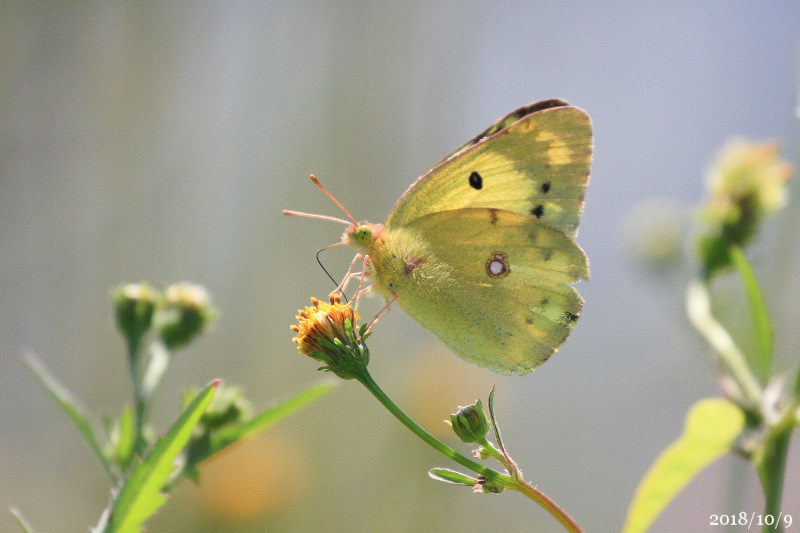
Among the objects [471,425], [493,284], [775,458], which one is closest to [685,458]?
[775,458]

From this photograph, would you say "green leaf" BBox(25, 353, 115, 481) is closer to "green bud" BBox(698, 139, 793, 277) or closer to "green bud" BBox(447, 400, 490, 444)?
"green bud" BBox(447, 400, 490, 444)

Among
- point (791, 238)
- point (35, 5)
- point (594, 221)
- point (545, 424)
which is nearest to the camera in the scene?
point (791, 238)

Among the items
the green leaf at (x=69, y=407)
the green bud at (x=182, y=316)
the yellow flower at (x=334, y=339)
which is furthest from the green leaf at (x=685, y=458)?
the green bud at (x=182, y=316)

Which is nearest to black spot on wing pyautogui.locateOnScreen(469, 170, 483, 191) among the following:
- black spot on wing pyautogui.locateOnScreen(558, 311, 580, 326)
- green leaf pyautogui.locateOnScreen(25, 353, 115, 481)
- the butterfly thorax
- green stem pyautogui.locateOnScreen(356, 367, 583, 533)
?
the butterfly thorax

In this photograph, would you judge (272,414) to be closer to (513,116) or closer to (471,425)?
(471,425)

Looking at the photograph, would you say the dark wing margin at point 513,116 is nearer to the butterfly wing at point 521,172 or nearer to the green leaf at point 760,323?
the butterfly wing at point 521,172

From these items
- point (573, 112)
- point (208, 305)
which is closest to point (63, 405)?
point (208, 305)

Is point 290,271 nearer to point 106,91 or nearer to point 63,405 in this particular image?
point 106,91
